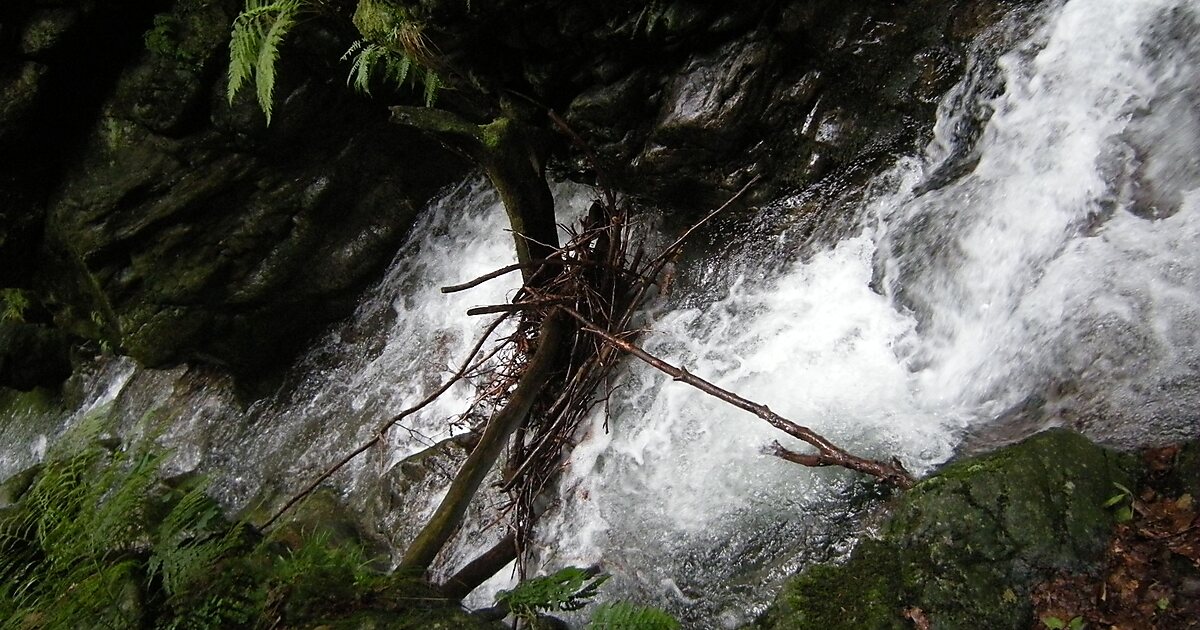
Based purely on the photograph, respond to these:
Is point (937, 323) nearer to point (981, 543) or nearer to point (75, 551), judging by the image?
point (981, 543)

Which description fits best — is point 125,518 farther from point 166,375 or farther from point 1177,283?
point 1177,283

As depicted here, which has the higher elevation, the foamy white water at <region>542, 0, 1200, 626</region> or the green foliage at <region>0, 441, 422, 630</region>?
the foamy white water at <region>542, 0, 1200, 626</region>

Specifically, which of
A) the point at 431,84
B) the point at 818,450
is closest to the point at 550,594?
the point at 818,450

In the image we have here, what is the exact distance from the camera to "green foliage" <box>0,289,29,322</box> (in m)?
6.32

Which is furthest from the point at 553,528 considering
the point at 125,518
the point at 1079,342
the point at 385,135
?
the point at 385,135

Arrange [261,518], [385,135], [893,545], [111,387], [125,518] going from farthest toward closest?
[111,387], [385,135], [261,518], [125,518], [893,545]

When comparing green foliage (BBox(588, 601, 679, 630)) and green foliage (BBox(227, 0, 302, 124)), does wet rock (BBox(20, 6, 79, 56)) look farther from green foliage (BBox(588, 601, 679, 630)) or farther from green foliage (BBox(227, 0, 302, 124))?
green foliage (BBox(588, 601, 679, 630))

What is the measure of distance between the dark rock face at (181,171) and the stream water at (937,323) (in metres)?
2.11

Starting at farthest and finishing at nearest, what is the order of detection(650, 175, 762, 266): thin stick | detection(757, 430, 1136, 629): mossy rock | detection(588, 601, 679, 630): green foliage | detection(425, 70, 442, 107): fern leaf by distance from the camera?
detection(425, 70, 442, 107): fern leaf
detection(650, 175, 762, 266): thin stick
detection(588, 601, 679, 630): green foliage
detection(757, 430, 1136, 629): mossy rock

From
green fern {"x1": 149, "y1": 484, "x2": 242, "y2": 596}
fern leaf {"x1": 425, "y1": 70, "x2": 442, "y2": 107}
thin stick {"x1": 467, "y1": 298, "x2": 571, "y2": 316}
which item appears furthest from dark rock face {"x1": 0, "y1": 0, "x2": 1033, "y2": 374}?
green fern {"x1": 149, "y1": 484, "x2": 242, "y2": 596}

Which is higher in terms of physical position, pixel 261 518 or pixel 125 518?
pixel 261 518

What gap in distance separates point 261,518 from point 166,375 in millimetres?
2527

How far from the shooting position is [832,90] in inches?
135

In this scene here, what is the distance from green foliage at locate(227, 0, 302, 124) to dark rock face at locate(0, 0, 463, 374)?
37 centimetres
